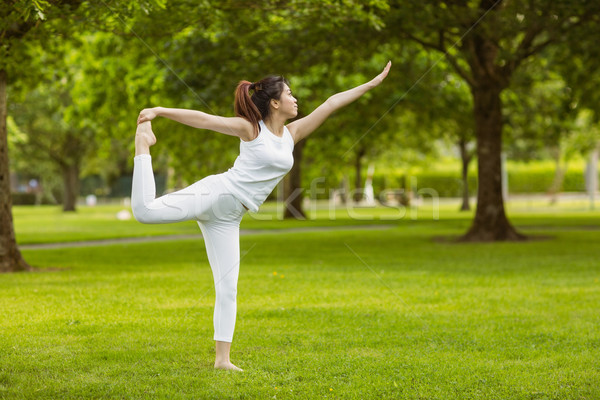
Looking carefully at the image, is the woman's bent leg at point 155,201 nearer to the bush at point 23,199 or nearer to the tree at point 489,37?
the tree at point 489,37

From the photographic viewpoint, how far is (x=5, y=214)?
1254 centimetres

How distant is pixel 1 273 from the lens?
12.2 m

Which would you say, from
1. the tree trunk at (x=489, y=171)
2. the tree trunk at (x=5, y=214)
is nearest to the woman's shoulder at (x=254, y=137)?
the tree trunk at (x=5, y=214)

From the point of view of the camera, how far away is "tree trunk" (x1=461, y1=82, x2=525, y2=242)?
60.9 feet

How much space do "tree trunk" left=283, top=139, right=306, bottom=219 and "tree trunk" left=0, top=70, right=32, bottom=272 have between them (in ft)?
55.7

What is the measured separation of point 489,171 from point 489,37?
3.78m

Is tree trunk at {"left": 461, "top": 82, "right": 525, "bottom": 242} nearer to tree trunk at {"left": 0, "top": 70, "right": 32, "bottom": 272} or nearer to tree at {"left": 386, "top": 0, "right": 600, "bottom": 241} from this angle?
tree at {"left": 386, "top": 0, "right": 600, "bottom": 241}

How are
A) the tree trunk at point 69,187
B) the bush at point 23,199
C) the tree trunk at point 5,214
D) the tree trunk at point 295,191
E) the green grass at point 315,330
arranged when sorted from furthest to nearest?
the bush at point 23,199
the tree trunk at point 69,187
the tree trunk at point 295,191
the tree trunk at point 5,214
the green grass at point 315,330

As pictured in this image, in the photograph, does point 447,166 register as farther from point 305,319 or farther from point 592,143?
point 305,319

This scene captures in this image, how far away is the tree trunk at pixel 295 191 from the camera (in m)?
29.4

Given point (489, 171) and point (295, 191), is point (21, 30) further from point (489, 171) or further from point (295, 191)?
point (295, 191)

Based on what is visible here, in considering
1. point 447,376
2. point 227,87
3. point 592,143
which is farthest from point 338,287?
point 592,143

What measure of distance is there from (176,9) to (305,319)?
584 centimetres

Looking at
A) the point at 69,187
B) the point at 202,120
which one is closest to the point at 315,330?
the point at 202,120
